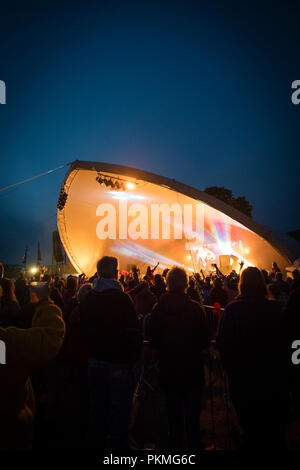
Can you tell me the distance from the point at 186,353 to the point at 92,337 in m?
0.88

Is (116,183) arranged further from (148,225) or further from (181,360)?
(181,360)

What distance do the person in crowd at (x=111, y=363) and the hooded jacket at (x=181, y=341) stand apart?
27cm

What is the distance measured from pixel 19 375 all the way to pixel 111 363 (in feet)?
3.03

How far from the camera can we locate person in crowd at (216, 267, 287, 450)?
7.06 feet

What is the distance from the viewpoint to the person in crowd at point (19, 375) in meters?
1.68

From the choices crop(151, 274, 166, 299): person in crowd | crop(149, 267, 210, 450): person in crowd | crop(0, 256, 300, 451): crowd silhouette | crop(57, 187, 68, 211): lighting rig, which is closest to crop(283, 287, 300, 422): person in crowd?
crop(0, 256, 300, 451): crowd silhouette

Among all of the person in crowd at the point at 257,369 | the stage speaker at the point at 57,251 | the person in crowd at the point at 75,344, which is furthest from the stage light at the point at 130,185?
the person in crowd at the point at 257,369

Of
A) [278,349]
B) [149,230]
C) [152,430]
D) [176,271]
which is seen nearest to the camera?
[278,349]

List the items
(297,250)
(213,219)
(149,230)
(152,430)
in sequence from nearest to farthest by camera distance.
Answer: (152,430), (297,250), (213,219), (149,230)

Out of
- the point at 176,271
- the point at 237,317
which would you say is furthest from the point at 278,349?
the point at 176,271

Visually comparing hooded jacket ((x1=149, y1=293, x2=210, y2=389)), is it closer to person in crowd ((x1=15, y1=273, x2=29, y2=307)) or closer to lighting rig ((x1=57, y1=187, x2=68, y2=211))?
person in crowd ((x1=15, y1=273, x2=29, y2=307))
